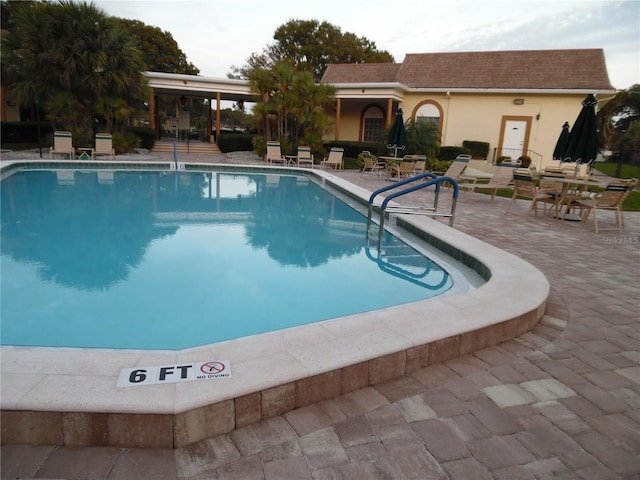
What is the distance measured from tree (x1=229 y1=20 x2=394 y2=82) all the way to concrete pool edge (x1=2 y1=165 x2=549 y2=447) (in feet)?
103

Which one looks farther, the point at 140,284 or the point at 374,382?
the point at 140,284

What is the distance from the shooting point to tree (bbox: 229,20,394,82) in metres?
31.8

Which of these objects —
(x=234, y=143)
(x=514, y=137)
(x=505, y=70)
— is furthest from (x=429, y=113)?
(x=234, y=143)

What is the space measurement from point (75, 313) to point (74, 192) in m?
6.93

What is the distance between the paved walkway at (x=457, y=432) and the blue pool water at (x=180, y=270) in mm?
1494

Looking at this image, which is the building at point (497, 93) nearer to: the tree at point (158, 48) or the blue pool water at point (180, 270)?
the blue pool water at point (180, 270)

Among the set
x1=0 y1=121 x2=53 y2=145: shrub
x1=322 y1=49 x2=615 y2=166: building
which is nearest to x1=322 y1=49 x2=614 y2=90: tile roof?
x1=322 y1=49 x2=615 y2=166: building

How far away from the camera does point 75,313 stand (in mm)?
3719

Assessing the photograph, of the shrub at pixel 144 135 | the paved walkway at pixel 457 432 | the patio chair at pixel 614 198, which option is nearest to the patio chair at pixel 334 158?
the shrub at pixel 144 135

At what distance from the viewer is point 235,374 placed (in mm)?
2117

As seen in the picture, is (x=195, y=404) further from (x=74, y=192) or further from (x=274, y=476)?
(x=74, y=192)

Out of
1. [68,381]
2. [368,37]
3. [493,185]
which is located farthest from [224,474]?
[368,37]

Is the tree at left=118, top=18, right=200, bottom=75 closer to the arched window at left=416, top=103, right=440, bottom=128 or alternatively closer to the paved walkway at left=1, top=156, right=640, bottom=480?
the arched window at left=416, top=103, right=440, bottom=128

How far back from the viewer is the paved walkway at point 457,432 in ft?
5.79
